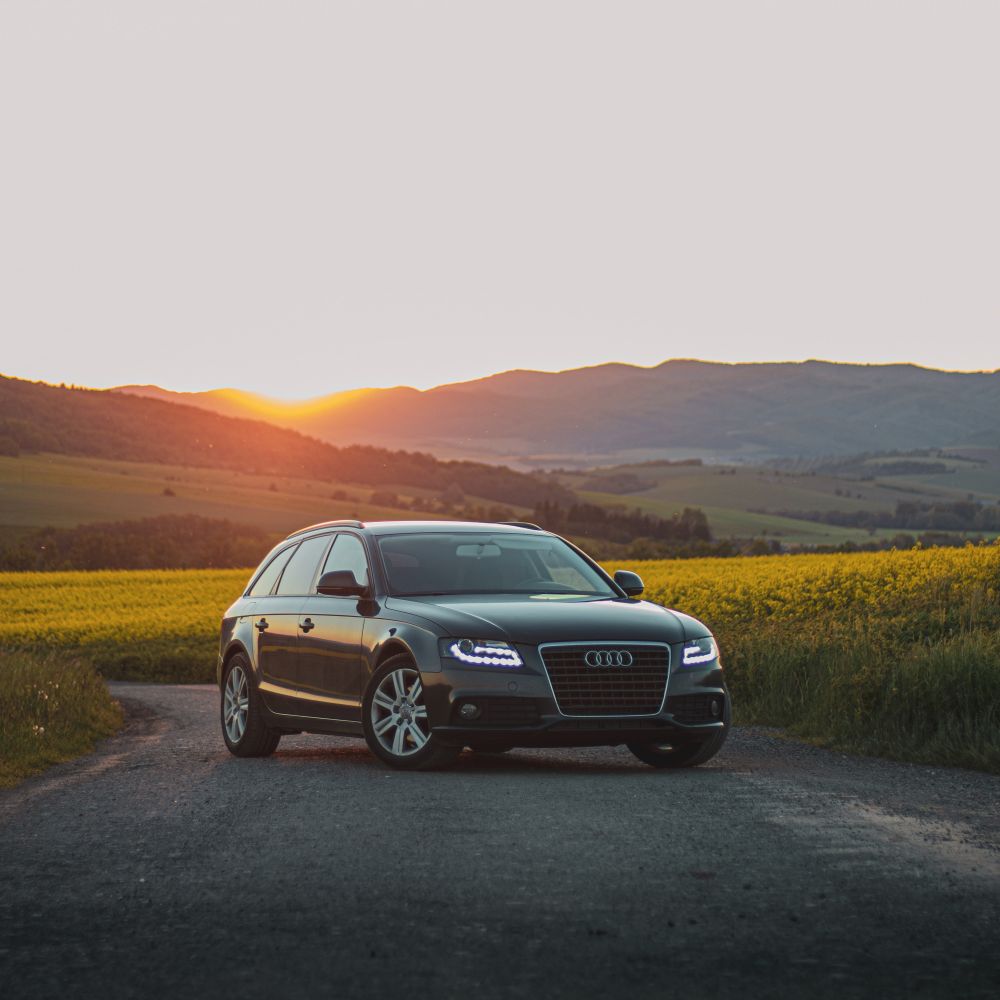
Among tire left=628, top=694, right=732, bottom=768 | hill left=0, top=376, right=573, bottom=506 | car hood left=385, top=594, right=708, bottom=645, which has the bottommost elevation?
tire left=628, top=694, right=732, bottom=768

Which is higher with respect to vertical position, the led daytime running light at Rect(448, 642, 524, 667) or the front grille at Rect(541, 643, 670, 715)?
the led daytime running light at Rect(448, 642, 524, 667)

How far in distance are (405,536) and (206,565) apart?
247 ft

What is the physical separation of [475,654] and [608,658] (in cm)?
87

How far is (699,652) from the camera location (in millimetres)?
11172

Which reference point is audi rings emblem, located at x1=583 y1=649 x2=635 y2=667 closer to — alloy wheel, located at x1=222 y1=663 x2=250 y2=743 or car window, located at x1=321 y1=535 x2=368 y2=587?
car window, located at x1=321 y1=535 x2=368 y2=587

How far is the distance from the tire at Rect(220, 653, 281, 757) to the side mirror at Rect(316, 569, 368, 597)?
1817mm

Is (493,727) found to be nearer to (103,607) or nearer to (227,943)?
(227,943)

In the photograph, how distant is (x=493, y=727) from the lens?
34.6 feet

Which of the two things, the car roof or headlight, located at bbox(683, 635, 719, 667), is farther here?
the car roof

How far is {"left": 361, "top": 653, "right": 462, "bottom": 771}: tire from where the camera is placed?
10812 millimetres

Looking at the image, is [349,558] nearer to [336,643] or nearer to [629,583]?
[336,643]

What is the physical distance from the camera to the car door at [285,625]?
1261 cm

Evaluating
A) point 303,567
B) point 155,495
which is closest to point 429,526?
point 303,567

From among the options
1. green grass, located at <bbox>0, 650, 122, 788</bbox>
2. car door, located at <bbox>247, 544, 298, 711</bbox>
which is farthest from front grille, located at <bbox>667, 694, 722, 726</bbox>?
green grass, located at <bbox>0, 650, 122, 788</bbox>
